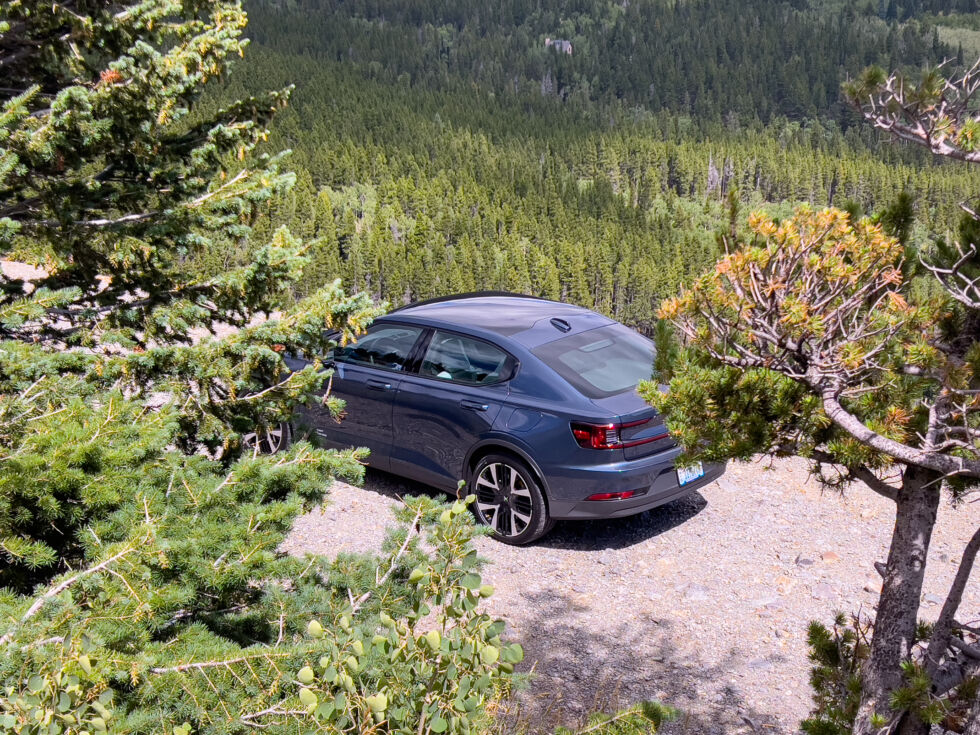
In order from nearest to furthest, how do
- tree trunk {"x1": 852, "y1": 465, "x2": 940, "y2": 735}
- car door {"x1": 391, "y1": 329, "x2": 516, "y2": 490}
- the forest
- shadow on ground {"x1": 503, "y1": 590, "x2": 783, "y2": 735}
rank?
tree trunk {"x1": 852, "y1": 465, "x2": 940, "y2": 735} < shadow on ground {"x1": 503, "y1": 590, "x2": 783, "y2": 735} < car door {"x1": 391, "y1": 329, "x2": 516, "y2": 490} < the forest

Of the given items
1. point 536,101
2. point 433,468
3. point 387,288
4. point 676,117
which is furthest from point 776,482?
point 676,117

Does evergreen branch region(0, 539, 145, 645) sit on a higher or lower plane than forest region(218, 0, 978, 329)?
higher

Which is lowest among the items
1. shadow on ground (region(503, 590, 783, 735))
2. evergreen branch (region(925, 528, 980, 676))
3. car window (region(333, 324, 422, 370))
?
shadow on ground (region(503, 590, 783, 735))

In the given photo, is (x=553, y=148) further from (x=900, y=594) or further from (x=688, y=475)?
(x=900, y=594)

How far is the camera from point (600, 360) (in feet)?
19.8

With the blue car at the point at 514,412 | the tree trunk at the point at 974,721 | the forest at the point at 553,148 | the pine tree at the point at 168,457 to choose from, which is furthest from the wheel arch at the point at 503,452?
the forest at the point at 553,148

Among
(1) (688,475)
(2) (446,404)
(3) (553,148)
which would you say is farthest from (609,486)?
(3) (553,148)

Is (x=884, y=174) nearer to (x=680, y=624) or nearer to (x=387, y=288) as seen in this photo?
(x=387, y=288)

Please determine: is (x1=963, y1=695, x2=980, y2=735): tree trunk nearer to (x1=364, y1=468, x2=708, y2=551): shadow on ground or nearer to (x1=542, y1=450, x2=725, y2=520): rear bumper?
(x1=542, y1=450, x2=725, y2=520): rear bumper

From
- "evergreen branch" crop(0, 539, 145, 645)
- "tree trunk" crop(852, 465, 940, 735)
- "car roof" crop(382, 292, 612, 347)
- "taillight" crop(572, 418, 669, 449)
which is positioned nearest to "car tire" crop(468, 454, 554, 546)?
"taillight" crop(572, 418, 669, 449)

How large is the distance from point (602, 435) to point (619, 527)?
120cm

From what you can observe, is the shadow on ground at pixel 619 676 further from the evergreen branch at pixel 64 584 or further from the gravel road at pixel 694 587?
the evergreen branch at pixel 64 584

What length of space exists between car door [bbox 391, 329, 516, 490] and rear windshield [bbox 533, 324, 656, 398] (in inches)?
14.6

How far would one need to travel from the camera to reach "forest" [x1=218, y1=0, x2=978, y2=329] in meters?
86.6
